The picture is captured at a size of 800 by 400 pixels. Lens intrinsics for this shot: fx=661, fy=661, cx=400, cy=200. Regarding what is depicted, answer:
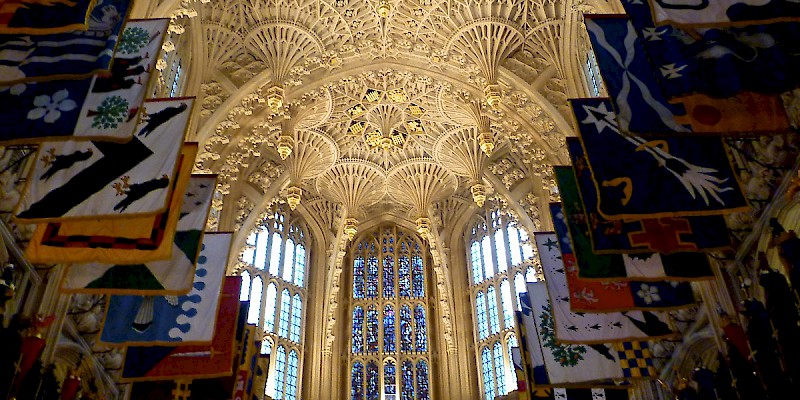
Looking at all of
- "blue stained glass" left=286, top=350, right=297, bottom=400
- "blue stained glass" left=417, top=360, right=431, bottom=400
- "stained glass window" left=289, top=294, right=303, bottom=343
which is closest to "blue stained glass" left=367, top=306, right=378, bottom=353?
"blue stained glass" left=417, top=360, right=431, bottom=400

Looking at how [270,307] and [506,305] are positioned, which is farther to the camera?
[506,305]

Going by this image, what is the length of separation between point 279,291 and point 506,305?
9358 millimetres

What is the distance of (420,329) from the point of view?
28672 millimetres

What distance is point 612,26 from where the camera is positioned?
9383mm

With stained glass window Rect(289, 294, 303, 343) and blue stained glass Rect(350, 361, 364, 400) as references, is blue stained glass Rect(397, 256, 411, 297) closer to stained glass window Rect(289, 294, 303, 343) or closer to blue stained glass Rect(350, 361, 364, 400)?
blue stained glass Rect(350, 361, 364, 400)

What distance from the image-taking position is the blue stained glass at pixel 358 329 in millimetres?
28087

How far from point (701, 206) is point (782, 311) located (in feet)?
6.68

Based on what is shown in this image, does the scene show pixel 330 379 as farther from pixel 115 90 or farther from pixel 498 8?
pixel 115 90

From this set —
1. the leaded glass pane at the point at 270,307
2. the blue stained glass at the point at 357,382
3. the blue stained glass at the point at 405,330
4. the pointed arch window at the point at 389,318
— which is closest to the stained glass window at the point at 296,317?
the leaded glass pane at the point at 270,307

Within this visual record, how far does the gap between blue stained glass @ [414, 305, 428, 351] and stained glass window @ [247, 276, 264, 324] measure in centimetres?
688

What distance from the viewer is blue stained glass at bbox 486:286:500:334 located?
27.0m

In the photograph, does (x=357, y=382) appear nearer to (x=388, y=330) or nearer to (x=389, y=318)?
(x=388, y=330)

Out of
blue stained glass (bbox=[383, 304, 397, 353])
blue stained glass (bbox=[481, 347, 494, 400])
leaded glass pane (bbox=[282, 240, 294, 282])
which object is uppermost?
leaded glass pane (bbox=[282, 240, 294, 282])

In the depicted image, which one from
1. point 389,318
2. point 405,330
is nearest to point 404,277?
point 389,318
